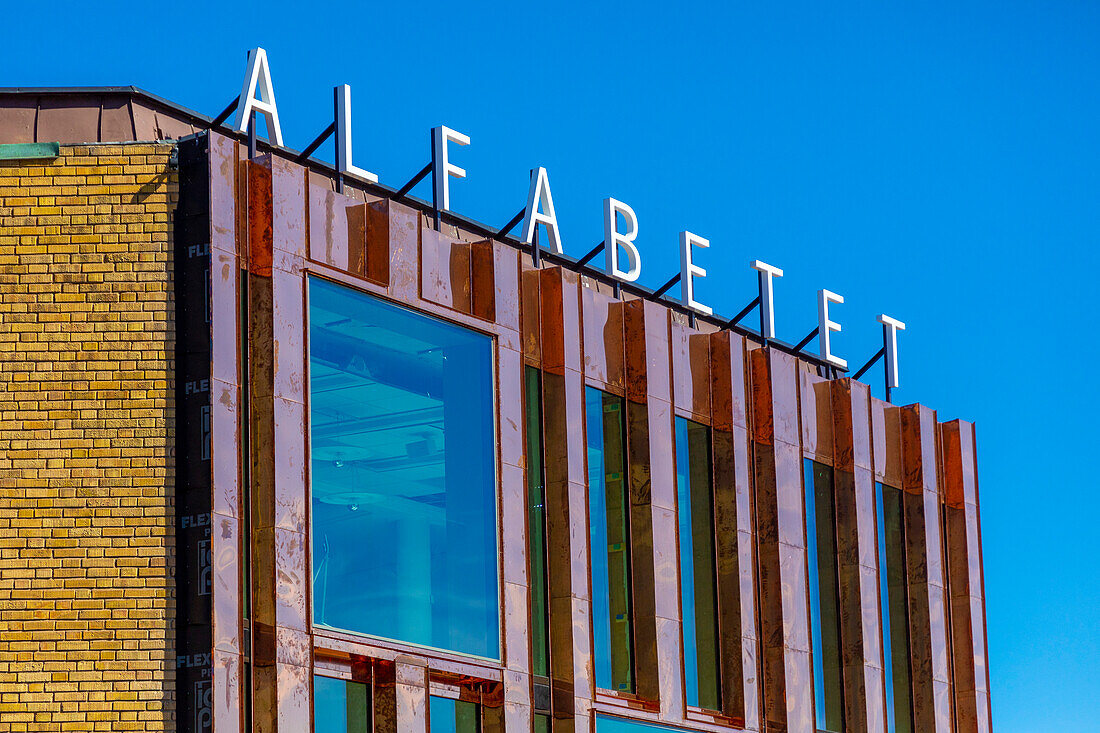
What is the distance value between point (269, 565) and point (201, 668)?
1966 mm

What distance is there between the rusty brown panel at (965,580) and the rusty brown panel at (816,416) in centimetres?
475

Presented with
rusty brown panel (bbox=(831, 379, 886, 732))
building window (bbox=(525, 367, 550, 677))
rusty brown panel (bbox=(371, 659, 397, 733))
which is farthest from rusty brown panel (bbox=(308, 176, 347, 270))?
rusty brown panel (bbox=(831, 379, 886, 732))

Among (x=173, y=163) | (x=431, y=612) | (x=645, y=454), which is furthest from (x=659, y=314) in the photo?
(x=173, y=163)

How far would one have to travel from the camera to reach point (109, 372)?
25719mm

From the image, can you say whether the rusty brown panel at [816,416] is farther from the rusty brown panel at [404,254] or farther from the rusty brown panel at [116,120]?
the rusty brown panel at [116,120]

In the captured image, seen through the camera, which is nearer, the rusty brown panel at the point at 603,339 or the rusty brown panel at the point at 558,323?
the rusty brown panel at the point at 558,323

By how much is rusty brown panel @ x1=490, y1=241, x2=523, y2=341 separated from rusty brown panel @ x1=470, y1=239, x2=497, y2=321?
0.05 m

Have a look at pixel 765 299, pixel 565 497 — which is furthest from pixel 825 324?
pixel 565 497

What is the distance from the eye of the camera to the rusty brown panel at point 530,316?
1241 inches

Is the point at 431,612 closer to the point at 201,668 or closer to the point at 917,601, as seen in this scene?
the point at 201,668

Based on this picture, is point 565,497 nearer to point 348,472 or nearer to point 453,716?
point 453,716

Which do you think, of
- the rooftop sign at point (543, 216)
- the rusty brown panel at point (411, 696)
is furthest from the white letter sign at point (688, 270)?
the rusty brown panel at point (411, 696)

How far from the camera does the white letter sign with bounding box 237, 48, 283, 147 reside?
2847 centimetres

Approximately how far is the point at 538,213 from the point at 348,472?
7830mm
